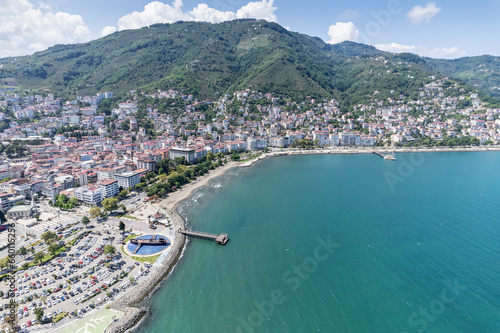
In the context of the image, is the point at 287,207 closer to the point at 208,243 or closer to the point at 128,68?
the point at 208,243

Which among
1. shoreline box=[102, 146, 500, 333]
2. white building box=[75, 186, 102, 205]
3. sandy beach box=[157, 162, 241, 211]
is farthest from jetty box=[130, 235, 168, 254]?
white building box=[75, 186, 102, 205]

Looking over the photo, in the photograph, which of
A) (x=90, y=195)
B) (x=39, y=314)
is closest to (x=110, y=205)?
(x=90, y=195)

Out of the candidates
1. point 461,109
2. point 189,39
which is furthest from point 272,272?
point 189,39

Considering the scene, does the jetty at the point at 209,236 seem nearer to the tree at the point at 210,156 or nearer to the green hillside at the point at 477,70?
the tree at the point at 210,156

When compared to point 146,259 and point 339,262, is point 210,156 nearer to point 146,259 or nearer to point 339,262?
point 146,259

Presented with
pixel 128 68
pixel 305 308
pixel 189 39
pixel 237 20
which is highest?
pixel 237 20

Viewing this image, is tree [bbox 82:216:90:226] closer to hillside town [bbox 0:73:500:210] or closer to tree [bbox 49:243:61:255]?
tree [bbox 49:243:61:255]
